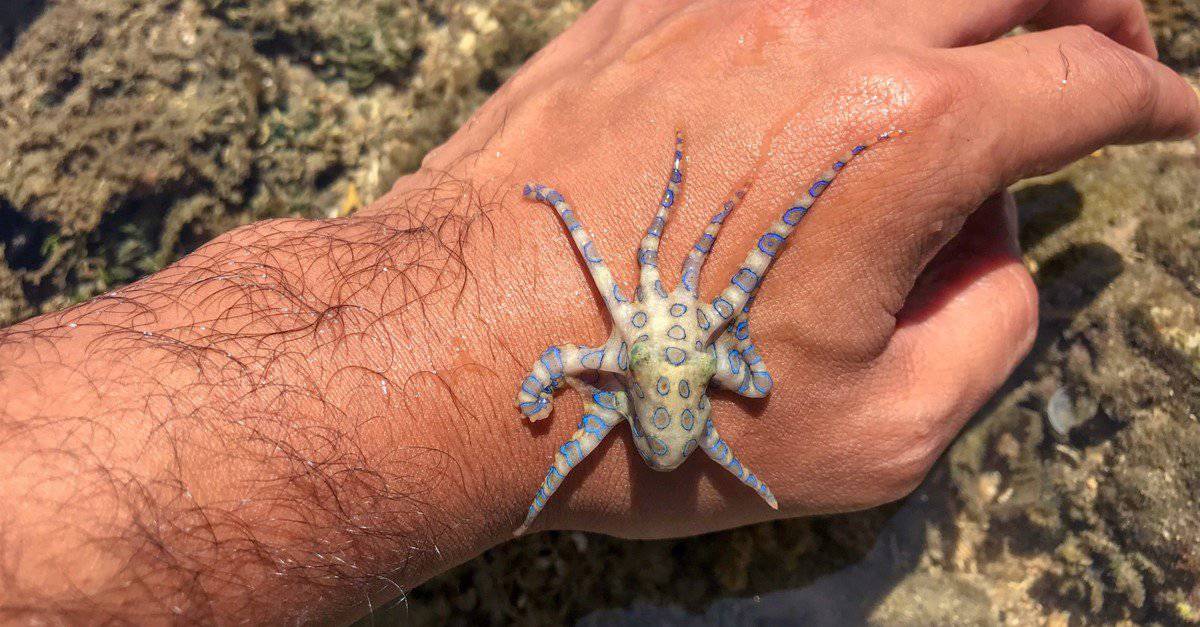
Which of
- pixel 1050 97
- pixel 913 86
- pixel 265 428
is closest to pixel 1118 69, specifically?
pixel 1050 97

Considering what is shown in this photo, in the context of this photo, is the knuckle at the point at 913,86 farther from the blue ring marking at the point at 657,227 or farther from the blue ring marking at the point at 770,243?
the blue ring marking at the point at 657,227

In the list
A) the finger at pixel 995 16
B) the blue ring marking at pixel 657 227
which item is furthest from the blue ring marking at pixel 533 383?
the finger at pixel 995 16

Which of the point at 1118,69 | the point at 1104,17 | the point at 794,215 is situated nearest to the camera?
the point at 794,215

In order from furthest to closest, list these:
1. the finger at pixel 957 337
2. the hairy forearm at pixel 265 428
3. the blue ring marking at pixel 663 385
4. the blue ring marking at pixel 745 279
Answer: the finger at pixel 957 337
the blue ring marking at pixel 745 279
the blue ring marking at pixel 663 385
the hairy forearm at pixel 265 428

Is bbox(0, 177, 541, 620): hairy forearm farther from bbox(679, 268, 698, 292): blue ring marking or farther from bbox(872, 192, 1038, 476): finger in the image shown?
bbox(872, 192, 1038, 476): finger

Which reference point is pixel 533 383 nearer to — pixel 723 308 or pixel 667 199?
pixel 723 308

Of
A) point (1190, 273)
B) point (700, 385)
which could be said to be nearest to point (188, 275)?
point (700, 385)
